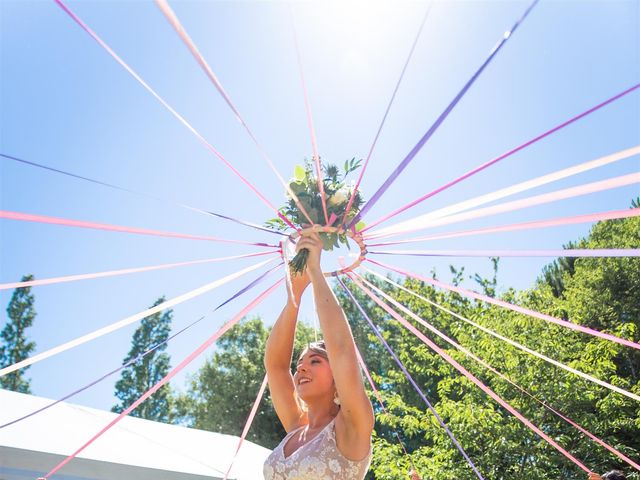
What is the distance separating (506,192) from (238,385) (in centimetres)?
2174

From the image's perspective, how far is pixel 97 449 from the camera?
5.41m

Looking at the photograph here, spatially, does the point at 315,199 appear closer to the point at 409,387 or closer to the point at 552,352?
the point at 552,352

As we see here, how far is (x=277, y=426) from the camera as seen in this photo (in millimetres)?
21891

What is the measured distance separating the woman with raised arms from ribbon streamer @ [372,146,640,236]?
957 mm

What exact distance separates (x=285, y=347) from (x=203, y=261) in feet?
→ 4.40

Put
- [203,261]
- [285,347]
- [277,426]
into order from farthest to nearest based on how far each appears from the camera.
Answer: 1. [277,426]
2. [203,261]
3. [285,347]

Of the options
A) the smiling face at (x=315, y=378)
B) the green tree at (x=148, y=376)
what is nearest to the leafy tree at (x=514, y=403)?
the smiling face at (x=315, y=378)

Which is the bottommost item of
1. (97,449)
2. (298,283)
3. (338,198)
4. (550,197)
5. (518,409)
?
(518,409)

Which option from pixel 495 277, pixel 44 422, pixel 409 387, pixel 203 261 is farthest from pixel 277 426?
pixel 203 261

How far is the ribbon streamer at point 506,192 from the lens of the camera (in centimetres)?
252

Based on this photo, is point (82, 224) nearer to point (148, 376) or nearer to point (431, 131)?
point (431, 131)

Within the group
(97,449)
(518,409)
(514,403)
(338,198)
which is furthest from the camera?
(514,403)

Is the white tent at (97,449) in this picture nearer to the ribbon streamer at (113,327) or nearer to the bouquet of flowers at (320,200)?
the ribbon streamer at (113,327)

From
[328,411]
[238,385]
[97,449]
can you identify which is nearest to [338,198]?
[328,411]
